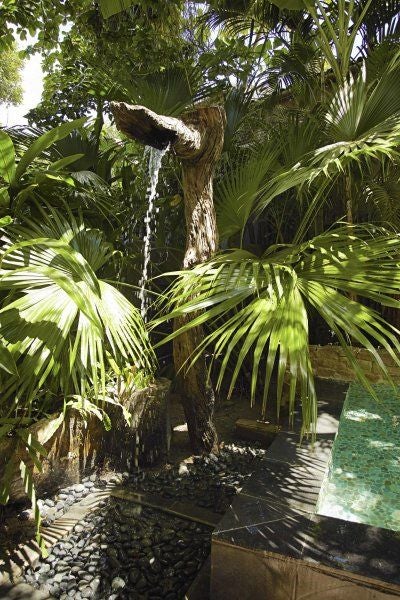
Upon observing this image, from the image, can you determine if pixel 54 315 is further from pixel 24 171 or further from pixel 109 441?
pixel 109 441

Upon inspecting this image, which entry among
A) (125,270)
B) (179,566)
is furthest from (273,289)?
(125,270)

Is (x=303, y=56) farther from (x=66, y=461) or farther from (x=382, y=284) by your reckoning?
(x=66, y=461)

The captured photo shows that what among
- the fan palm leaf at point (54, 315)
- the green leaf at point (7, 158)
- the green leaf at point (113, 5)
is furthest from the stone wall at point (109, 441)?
the green leaf at point (113, 5)

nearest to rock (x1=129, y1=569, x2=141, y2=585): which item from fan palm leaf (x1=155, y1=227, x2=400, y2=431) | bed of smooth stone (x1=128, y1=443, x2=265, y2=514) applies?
bed of smooth stone (x1=128, y1=443, x2=265, y2=514)

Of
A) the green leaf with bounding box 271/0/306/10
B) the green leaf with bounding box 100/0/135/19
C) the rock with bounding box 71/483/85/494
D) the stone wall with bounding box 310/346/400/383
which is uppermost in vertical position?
the green leaf with bounding box 271/0/306/10

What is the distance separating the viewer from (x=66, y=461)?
8.55 feet

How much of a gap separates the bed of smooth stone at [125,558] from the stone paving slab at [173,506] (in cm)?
3

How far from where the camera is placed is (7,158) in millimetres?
2227

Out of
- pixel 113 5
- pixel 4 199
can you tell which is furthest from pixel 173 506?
pixel 113 5

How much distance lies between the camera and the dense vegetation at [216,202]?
5.83 ft

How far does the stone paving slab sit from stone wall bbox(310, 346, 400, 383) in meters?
2.08

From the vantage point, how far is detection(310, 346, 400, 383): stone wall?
3.85 meters

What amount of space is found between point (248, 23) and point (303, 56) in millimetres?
1117

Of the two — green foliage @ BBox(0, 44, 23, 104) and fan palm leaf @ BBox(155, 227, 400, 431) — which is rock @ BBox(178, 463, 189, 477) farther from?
green foliage @ BBox(0, 44, 23, 104)
